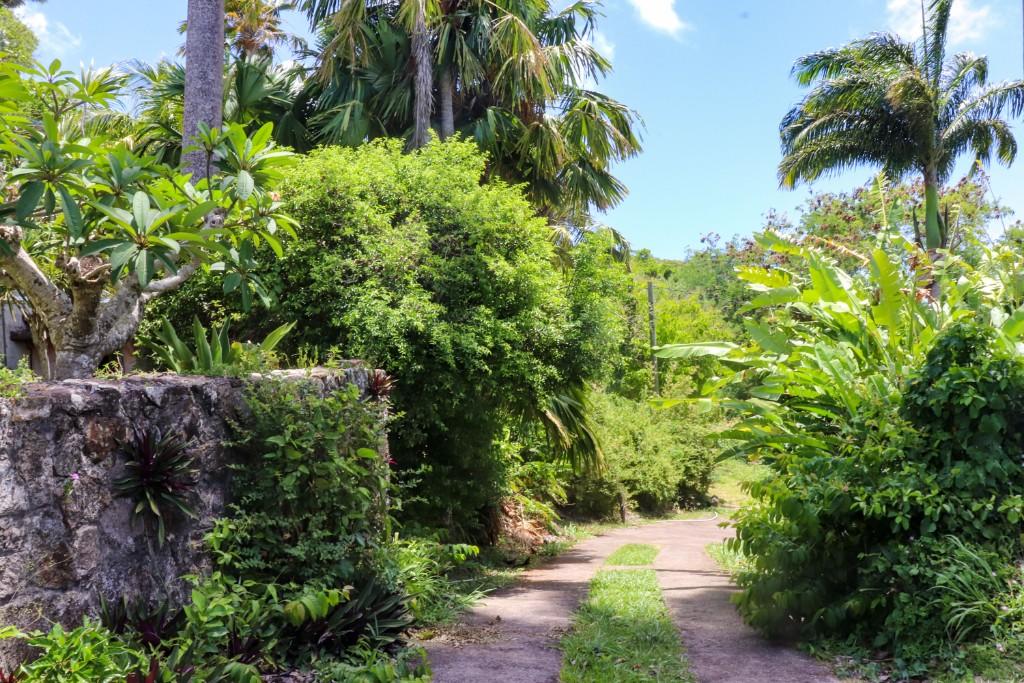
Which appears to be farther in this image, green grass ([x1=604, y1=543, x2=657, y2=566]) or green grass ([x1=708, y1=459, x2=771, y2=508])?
green grass ([x1=708, y1=459, x2=771, y2=508])

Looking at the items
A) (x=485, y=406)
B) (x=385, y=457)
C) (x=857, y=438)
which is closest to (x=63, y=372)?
(x=385, y=457)

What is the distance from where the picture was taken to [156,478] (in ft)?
16.2

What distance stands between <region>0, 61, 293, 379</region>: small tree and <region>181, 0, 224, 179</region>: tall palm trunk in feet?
7.67

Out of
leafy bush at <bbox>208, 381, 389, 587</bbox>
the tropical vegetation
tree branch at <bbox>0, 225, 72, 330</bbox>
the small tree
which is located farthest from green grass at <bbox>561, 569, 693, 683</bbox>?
tree branch at <bbox>0, 225, 72, 330</bbox>

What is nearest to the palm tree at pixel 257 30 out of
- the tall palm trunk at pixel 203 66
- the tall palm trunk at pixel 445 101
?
the tall palm trunk at pixel 445 101

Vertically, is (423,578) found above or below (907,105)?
below

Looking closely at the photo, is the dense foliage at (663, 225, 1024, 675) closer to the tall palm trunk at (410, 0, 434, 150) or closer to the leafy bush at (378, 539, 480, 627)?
the leafy bush at (378, 539, 480, 627)

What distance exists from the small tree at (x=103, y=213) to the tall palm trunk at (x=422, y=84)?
24.0 feet

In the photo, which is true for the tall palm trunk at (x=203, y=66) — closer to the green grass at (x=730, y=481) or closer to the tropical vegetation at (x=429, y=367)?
→ the tropical vegetation at (x=429, y=367)

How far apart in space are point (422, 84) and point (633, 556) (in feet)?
27.6

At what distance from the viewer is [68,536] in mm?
4422

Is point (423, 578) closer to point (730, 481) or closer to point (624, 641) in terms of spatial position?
point (624, 641)

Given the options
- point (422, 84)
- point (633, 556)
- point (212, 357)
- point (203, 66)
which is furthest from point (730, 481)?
point (212, 357)

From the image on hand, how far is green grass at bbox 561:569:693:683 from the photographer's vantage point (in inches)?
226
